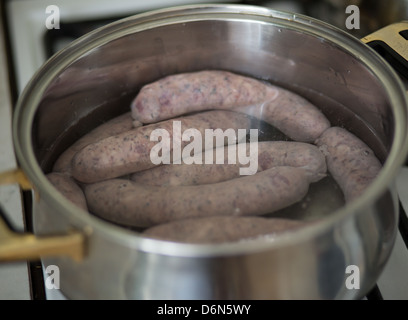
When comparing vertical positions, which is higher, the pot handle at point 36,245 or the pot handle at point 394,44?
the pot handle at point 394,44

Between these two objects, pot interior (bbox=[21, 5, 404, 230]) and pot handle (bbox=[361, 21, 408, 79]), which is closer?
pot interior (bbox=[21, 5, 404, 230])

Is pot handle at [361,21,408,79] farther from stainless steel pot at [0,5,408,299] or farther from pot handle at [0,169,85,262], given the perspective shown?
pot handle at [0,169,85,262]

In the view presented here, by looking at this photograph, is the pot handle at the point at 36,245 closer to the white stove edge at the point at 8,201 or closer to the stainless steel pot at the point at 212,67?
the stainless steel pot at the point at 212,67

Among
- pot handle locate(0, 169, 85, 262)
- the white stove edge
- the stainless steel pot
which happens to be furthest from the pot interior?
pot handle locate(0, 169, 85, 262)

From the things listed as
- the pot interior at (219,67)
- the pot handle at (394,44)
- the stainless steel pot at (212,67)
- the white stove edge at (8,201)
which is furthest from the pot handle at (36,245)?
the pot handle at (394,44)

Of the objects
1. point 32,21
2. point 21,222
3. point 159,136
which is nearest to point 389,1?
point 159,136
